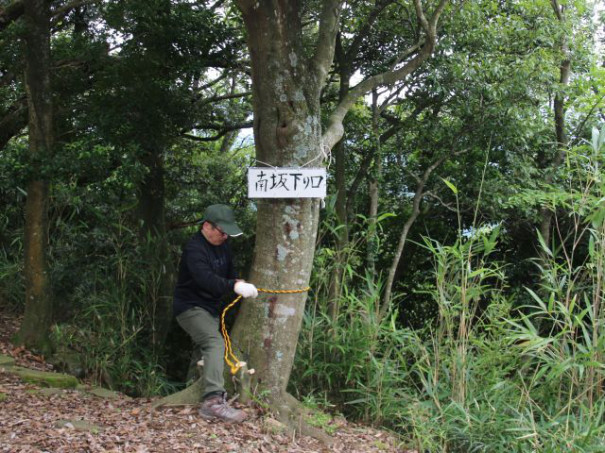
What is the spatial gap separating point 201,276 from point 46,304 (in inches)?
94.5

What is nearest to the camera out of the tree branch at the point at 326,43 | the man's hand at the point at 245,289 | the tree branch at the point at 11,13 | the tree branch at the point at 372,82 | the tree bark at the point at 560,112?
the man's hand at the point at 245,289

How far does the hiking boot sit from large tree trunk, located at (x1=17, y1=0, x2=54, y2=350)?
2343 millimetres

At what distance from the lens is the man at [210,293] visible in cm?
430

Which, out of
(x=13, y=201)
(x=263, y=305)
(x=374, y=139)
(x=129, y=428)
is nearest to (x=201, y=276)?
(x=263, y=305)

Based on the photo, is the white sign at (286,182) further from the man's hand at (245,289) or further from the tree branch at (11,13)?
the tree branch at (11,13)

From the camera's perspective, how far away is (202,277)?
431 centimetres

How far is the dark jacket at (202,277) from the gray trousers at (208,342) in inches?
2.5

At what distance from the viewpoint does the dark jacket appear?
14.2ft

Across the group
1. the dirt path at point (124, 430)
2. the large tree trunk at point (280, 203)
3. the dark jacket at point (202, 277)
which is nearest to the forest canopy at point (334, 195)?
the large tree trunk at point (280, 203)

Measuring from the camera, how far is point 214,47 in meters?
6.71

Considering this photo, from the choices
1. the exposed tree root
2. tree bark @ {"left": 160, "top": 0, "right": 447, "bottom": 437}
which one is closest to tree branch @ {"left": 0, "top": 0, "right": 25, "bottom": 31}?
tree bark @ {"left": 160, "top": 0, "right": 447, "bottom": 437}

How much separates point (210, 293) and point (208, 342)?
0.37 m

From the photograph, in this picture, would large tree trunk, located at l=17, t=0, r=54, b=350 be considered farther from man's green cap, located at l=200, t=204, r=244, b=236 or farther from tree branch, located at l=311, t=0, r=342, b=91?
tree branch, located at l=311, t=0, r=342, b=91

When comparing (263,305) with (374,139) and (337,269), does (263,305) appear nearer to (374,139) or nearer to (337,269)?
(337,269)
